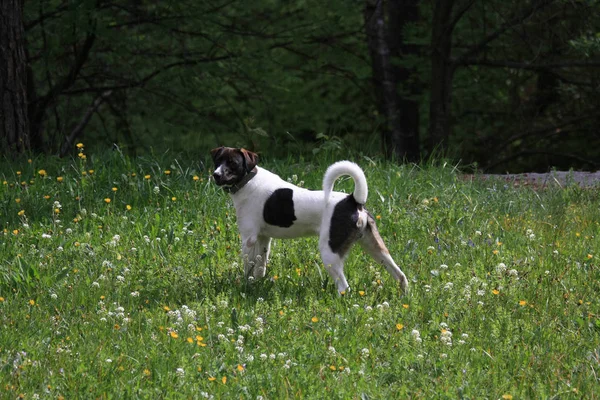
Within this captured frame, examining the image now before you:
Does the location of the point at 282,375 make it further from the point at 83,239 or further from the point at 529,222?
the point at 529,222

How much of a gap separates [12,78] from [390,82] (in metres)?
5.92

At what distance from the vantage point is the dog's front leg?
6.27m

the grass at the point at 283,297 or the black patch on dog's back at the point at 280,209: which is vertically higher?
the black patch on dog's back at the point at 280,209

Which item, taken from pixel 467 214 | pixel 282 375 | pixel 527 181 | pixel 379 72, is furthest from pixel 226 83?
pixel 282 375

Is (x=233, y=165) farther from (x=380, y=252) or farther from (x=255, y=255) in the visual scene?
(x=380, y=252)

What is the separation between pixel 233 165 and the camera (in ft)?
20.4

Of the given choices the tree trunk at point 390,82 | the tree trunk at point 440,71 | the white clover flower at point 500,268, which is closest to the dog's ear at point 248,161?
the white clover flower at point 500,268

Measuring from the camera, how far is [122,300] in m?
5.86

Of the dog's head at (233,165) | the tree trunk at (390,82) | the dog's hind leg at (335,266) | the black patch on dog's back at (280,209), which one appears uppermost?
the dog's head at (233,165)

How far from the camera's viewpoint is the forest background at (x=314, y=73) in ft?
37.1

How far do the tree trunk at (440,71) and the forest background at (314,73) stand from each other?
21 mm

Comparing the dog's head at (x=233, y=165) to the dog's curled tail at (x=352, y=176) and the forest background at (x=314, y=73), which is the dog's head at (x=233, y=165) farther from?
the forest background at (x=314, y=73)

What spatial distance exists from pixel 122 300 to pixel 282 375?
1.73 metres

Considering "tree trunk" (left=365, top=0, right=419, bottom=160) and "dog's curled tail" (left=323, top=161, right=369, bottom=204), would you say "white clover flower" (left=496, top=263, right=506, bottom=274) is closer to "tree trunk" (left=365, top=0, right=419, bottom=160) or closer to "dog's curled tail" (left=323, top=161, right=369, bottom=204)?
"dog's curled tail" (left=323, top=161, right=369, bottom=204)
